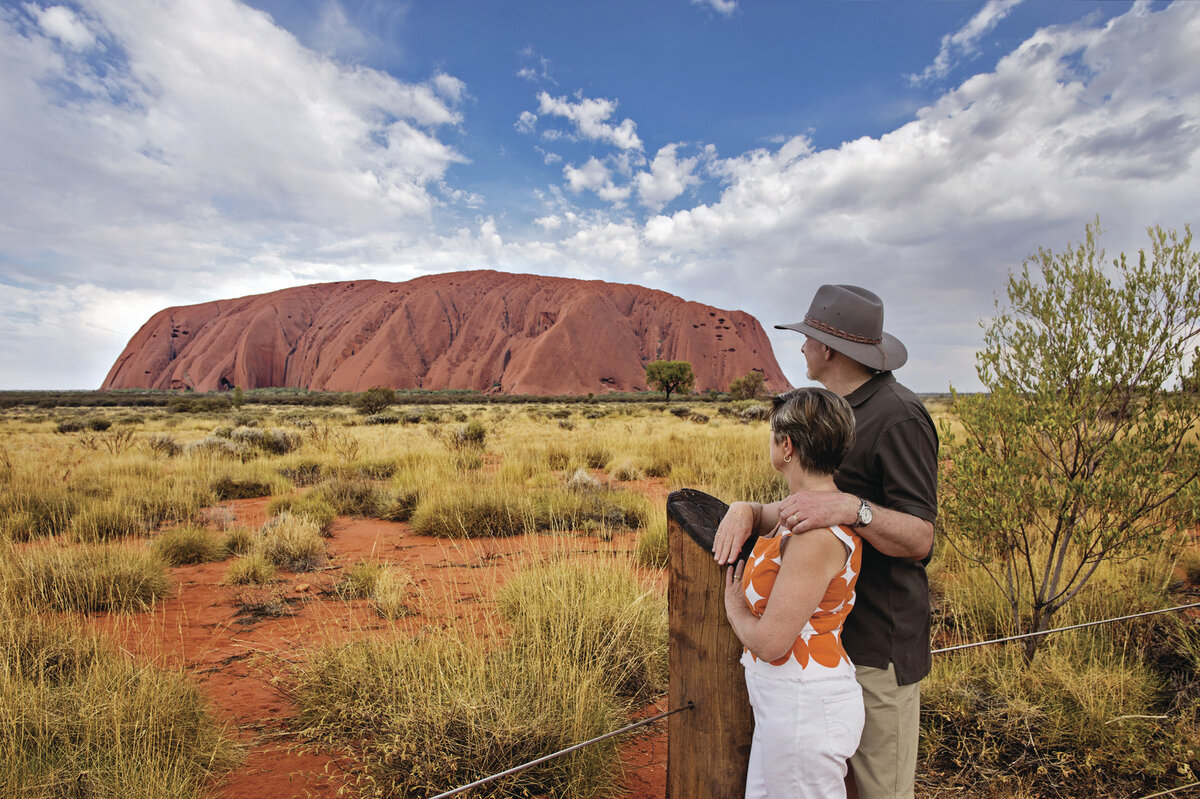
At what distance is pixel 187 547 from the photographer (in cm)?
604

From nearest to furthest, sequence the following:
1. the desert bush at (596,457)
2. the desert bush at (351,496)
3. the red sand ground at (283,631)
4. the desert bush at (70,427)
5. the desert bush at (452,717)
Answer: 1. the desert bush at (452,717)
2. the red sand ground at (283,631)
3. the desert bush at (351,496)
4. the desert bush at (596,457)
5. the desert bush at (70,427)

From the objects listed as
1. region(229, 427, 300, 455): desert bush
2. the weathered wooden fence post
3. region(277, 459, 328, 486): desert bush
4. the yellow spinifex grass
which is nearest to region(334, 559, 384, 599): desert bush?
the yellow spinifex grass

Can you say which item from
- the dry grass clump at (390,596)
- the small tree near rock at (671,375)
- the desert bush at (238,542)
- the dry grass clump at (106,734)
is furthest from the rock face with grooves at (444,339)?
the dry grass clump at (106,734)

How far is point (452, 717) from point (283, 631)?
7.46 ft

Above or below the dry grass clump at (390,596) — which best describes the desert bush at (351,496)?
above

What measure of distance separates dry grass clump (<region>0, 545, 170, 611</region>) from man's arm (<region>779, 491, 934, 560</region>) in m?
4.88

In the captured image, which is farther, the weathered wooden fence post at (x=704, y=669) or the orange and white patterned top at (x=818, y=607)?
the weathered wooden fence post at (x=704, y=669)

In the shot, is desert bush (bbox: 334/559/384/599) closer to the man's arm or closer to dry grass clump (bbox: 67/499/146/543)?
dry grass clump (bbox: 67/499/146/543)

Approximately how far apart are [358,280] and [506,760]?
11891 centimetres

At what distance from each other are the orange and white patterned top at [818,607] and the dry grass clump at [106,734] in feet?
8.25

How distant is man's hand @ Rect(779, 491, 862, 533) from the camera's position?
1.40 meters

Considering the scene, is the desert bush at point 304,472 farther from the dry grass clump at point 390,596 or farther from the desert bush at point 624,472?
the dry grass clump at point 390,596

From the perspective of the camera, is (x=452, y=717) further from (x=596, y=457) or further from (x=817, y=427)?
(x=596, y=457)

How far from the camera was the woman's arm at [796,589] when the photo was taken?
1.39 m
